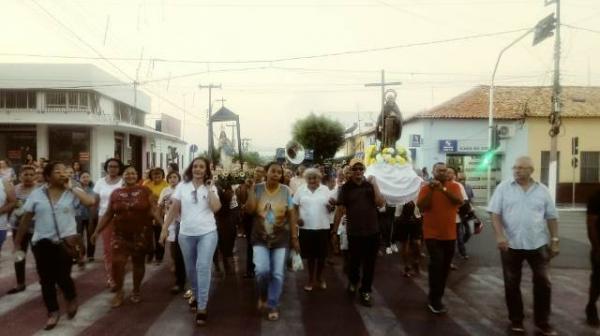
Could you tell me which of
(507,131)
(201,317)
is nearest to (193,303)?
(201,317)

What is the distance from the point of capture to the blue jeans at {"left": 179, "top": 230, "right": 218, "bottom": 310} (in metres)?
6.03

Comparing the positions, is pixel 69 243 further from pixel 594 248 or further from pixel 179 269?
pixel 594 248

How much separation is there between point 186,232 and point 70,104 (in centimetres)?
2728

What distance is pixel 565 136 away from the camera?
3067 centimetres

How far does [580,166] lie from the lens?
2973 cm

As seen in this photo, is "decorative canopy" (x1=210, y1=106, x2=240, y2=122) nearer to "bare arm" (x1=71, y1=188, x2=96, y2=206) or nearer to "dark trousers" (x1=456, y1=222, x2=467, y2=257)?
"dark trousers" (x1=456, y1=222, x2=467, y2=257)

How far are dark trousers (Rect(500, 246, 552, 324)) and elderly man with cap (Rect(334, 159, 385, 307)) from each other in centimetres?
165

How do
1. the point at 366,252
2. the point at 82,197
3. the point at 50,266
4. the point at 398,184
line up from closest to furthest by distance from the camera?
the point at 50,266
the point at 82,197
the point at 366,252
the point at 398,184

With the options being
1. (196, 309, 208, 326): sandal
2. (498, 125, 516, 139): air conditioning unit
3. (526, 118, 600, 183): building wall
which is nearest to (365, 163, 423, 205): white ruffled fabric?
(196, 309, 208, 326): sandal

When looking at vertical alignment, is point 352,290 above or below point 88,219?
below

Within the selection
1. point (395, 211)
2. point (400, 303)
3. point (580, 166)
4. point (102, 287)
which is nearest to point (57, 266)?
point (102, 287)

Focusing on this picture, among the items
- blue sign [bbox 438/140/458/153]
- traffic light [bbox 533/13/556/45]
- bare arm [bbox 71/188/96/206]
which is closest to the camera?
bare arm [bbox 71/188/96/206]

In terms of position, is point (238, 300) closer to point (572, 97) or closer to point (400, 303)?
point (400, 303)

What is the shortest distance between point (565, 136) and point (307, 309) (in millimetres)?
28142
